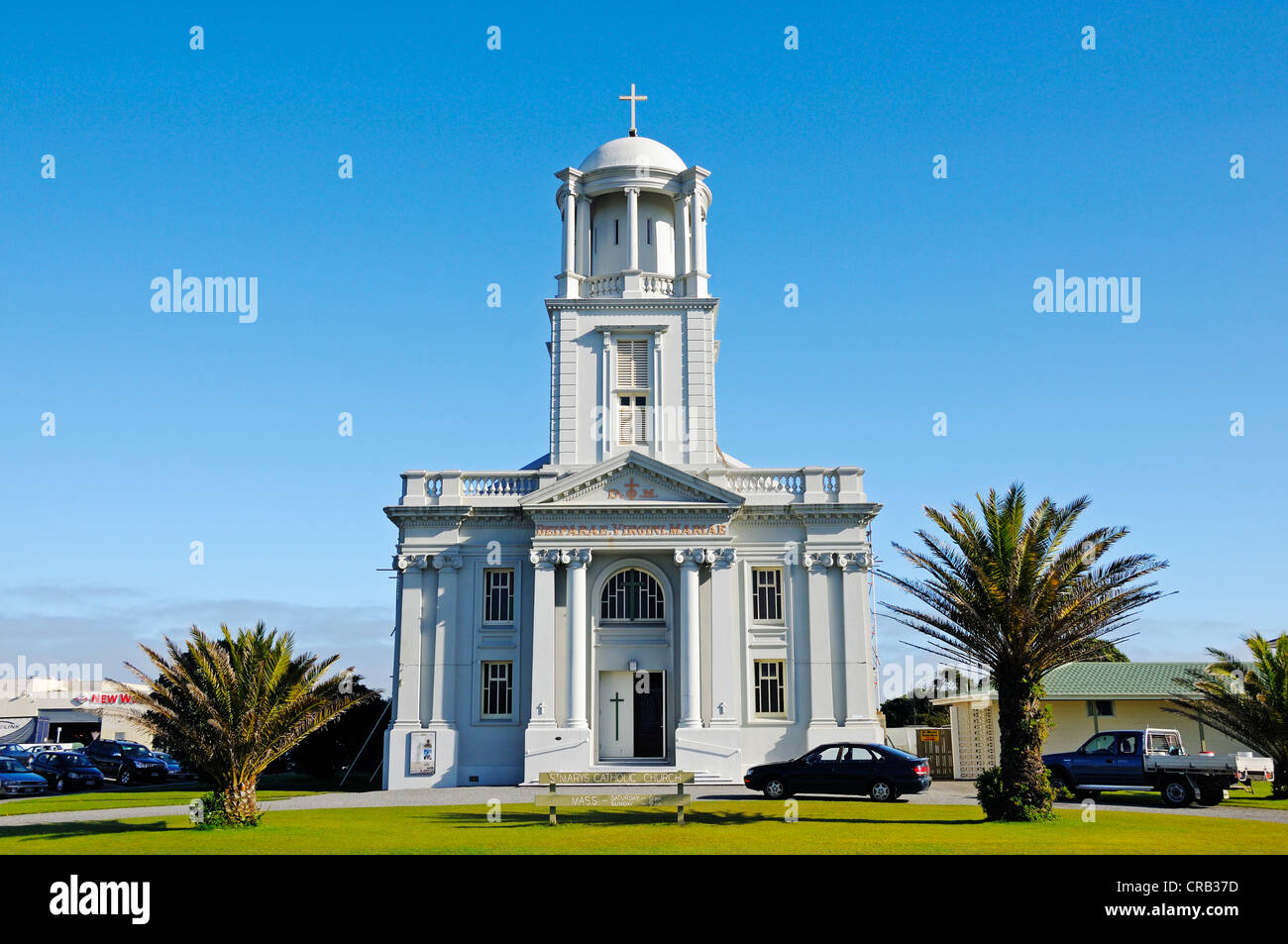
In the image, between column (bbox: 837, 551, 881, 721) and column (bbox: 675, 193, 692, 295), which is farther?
column (bbox: 675, 193, 692, 295)

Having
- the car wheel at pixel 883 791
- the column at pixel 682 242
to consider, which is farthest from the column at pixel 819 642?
the column at pixel 682 242

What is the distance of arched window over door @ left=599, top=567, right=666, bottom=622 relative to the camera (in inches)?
1294

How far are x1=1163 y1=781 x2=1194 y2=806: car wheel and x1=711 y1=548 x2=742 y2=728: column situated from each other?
1131 cm

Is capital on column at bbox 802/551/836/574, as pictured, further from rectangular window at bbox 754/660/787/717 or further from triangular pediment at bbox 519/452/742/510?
triangular pediment at bbox 519/452/742/510

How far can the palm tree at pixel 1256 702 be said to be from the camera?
26.0 meters

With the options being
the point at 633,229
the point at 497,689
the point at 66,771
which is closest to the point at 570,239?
the point at 633,229

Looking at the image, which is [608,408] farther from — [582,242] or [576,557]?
[582,242]

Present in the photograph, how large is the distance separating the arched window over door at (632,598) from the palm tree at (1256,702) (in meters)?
15.0

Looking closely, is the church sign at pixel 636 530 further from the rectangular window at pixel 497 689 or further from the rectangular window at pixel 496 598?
the rectangular window at pixel 497 689

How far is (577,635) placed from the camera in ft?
102

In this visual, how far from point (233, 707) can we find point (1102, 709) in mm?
27470

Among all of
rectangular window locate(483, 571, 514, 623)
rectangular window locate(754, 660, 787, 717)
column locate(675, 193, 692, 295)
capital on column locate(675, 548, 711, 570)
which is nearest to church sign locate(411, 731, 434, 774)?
rectangular window locate(483, 571, 514, 623)

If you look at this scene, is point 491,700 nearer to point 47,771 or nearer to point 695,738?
point 695,738
